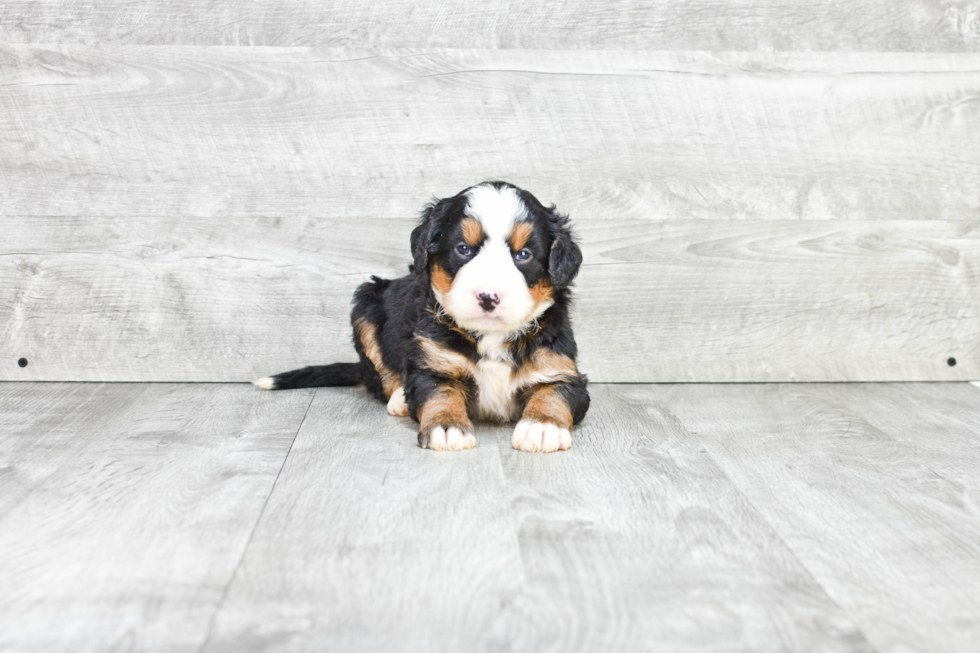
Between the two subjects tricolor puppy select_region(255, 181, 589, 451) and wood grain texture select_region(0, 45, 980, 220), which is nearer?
tricolor puppy select_region(255, 181, 589, 451)

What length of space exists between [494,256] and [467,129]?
1.05 meters

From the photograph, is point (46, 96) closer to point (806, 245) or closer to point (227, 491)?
point (227, 491)

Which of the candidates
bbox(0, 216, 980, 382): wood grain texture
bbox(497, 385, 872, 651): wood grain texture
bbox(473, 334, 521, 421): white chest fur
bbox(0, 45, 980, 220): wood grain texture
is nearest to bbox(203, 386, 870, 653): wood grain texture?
bbox(497, 385, 872, 651): wood grain texture

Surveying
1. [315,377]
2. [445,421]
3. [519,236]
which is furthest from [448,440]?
[315,377]

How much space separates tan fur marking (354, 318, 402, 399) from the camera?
3084mm

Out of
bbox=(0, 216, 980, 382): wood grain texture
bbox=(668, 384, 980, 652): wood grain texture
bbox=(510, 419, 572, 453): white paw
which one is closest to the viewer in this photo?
bbox=(668, 384, 980, 652): wood grain texture

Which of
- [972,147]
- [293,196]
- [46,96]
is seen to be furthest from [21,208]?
[972,147]

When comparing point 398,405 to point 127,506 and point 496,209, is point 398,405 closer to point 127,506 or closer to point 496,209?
point 496,209

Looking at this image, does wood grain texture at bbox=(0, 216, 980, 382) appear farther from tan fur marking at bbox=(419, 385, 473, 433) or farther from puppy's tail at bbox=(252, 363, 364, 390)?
tan fur marking at bbox=(419, 385, 473, 433)

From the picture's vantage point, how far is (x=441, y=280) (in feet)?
8.67

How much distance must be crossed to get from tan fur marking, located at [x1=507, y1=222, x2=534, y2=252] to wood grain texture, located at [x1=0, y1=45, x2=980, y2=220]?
3.00 ft

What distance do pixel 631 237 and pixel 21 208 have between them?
243cm

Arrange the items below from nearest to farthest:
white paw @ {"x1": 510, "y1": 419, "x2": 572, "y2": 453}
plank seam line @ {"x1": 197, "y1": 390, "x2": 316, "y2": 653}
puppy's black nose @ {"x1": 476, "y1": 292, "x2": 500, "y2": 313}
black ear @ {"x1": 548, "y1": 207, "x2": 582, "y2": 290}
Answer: plank seam line @ {"x1": 197, "y1": 390, "x2": 316, "y2": 653}, puppy's black nose @ {"x1": 476, "y1": 292, "x2": 500, "y2": 313}, white paw @ {"x1": 510, "y1": 419, "x2": 572, "y2": 453}, black ear @ {"x1": 548, "y1": 207, "x2": 582, "y2": 290}

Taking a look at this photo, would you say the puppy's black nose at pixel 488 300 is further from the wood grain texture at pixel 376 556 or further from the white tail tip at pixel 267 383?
the white tail tip at pixel 267 383
